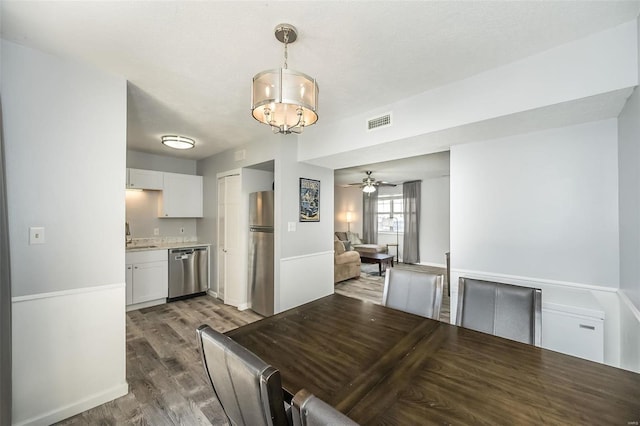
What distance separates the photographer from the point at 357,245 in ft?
24.8

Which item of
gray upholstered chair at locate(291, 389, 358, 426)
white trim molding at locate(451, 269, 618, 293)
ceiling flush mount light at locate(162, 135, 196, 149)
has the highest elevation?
ceiling flush mount light at locate(162, 135, 196, 149)

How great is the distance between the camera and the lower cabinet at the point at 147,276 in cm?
368

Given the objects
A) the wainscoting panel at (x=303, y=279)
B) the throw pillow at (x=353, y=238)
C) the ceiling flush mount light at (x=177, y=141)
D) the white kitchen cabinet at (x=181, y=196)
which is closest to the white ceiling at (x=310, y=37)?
the ceiling flush mount light at (x=177, y=141)

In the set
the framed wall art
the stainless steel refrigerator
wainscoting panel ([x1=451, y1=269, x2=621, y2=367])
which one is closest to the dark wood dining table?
wainscoting panel ([x1=451, y1=269, x2=621, y2=367])

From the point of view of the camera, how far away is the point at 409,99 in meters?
2.29

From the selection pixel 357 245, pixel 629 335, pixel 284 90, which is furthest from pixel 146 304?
pixel 357 245

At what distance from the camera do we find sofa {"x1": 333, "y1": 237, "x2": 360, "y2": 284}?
516cm

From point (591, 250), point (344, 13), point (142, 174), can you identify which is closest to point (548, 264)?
point (591, 250)

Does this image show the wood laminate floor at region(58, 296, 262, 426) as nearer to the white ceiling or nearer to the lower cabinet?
the lower cabinet

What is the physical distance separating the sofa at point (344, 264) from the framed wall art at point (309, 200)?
1.55 m

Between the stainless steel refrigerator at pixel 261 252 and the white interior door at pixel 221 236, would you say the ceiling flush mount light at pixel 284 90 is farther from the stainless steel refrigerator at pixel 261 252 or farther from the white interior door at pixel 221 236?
the white interior door at pixel 221 236

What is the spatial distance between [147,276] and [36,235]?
2.47m

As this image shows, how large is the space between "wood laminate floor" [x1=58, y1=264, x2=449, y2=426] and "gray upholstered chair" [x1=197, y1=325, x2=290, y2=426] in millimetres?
1157

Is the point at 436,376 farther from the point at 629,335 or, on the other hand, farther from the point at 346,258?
the point at 346,258
